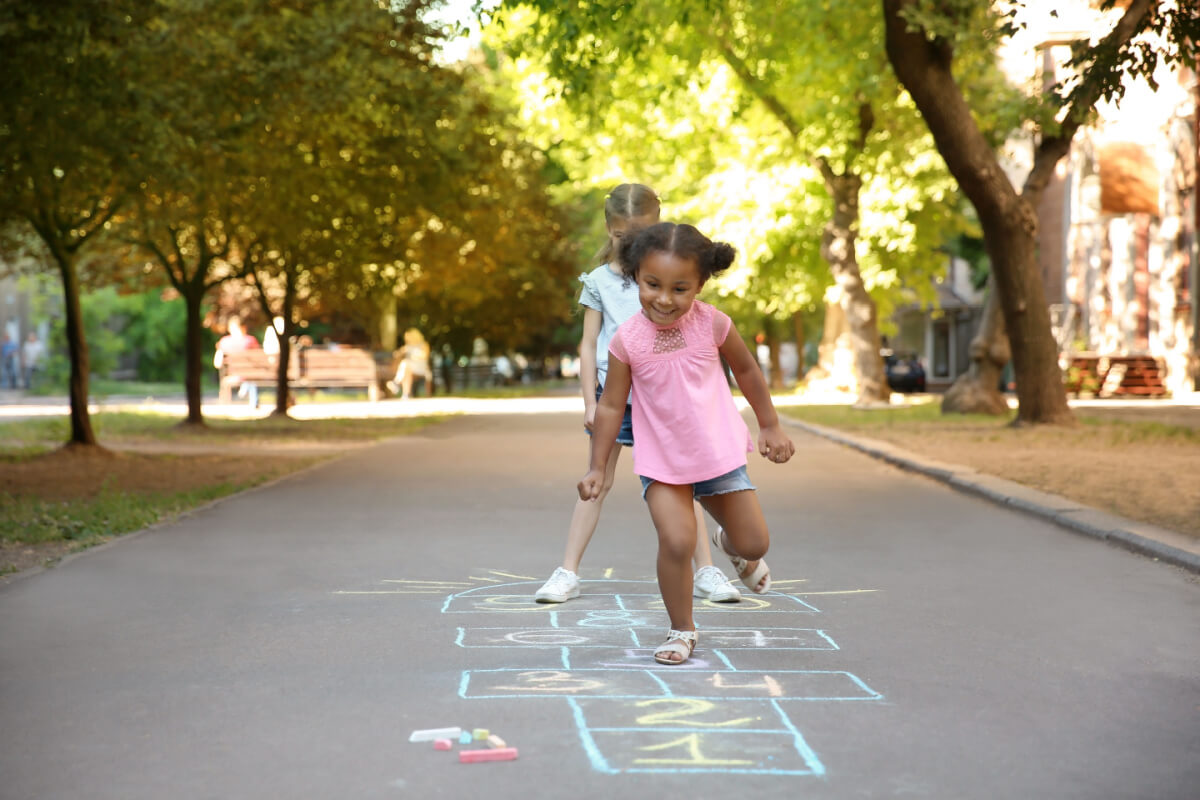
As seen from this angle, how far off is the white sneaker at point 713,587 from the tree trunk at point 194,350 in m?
17.4

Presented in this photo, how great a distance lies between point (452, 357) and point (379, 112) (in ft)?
108

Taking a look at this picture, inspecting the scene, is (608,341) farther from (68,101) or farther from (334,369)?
(334,369)

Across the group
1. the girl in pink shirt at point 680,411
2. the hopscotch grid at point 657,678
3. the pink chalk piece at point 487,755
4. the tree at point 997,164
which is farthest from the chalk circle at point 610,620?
the tree at point 997,164

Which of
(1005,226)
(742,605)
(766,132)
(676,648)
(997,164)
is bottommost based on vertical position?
(742,605)

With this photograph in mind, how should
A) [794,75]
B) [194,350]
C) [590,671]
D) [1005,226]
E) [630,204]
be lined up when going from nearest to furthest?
[590,671]
[630,204]
[1005,226]
[194,350]
[794,75]

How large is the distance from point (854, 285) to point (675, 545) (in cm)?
2738

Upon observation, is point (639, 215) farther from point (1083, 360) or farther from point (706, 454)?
point (1083, 360)

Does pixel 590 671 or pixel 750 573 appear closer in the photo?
pixel 590 671

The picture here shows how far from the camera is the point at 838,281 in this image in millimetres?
32844

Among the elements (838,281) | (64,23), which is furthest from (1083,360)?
(64,23)

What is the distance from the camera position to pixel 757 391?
19.9 ft

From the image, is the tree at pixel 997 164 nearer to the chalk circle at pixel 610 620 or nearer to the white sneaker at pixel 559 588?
the white sneaker at pixel 559 588

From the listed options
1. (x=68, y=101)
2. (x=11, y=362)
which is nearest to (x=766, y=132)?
(x=68, y=101)

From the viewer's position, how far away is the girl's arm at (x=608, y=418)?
601 cm
